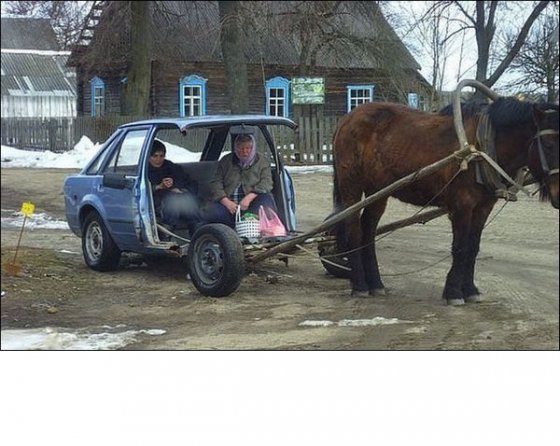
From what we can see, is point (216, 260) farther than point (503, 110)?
Yes

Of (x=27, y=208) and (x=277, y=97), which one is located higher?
(x=277, y=97)

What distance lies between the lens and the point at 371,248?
3.09 meters

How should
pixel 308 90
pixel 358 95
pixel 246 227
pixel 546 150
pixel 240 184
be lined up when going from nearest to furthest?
pixel 546 150
pixel 308 90
pixel 358 95
pixel 240 184
pixel 246 227

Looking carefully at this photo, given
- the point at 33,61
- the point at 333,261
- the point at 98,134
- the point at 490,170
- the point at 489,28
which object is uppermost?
the point at 489,28

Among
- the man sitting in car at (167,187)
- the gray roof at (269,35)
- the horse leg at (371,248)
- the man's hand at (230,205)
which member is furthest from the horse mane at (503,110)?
the man sitting in car at (167,187)

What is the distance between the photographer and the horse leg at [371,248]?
10.0ft

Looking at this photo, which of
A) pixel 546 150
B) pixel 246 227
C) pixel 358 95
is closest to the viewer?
pixel 546 150

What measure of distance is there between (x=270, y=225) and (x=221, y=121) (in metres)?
0.54

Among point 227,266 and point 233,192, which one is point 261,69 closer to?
point 233,192

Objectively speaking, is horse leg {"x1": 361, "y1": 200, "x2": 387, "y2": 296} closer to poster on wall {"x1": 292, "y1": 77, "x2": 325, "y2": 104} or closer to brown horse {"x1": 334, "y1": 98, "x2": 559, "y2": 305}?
brown horse {"x1": 334, "y1": 98, "x2": 559, "y2": 305}

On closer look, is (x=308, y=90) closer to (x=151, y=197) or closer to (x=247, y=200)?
(x=247, y=200)

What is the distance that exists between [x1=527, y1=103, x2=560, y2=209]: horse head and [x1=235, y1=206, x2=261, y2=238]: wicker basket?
1.07 metres

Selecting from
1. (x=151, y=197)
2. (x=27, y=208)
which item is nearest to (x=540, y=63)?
(x=151, y=197)
